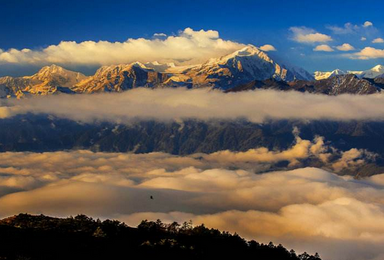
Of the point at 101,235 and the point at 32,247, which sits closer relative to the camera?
the point at 32,247

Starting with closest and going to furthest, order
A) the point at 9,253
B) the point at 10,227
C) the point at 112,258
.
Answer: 1. the point at 9,253
2. the point at 112,258
3. the point at 10,227

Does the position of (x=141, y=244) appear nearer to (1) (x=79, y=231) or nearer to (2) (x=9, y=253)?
(1) (x=79, y=231)

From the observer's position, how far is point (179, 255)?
196 metres

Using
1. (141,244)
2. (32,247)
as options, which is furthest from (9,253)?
(141,244)

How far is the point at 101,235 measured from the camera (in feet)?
647

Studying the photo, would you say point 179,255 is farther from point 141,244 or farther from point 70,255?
point 70,255

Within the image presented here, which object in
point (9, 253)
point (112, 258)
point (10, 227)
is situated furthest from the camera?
point (10, 227)

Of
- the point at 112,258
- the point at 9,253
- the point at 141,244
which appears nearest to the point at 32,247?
the point at 9,253

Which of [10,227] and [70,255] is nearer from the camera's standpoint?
[70,255]

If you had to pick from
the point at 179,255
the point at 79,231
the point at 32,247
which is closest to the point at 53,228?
the point at 79,231

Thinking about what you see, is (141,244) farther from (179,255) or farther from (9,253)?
(9,253)

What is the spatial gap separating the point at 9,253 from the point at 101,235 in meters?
41.2

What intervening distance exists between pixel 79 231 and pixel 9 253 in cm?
3832

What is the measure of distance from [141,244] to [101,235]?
47.9 feet
